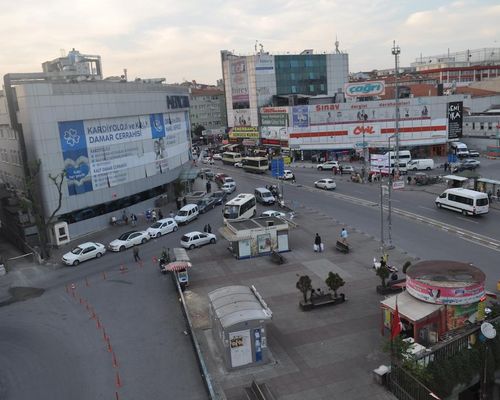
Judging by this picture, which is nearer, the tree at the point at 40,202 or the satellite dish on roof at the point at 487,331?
the satellite dish on roof at the point at 487,331

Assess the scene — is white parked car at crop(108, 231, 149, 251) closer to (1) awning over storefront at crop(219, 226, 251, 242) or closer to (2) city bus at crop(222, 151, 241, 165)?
(1) awning over storefront at crop(219, 226, 251, 242)

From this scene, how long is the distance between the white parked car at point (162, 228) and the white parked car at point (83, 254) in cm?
460

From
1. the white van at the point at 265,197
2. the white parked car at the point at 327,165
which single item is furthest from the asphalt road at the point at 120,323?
the white parked car at the point at 327,165

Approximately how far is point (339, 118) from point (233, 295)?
58.1 m

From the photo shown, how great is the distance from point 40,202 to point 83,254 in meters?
7.66

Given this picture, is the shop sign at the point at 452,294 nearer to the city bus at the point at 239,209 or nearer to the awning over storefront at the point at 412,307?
the awning over storefront at the point at 412,307

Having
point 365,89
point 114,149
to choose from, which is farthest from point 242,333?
point 365,89

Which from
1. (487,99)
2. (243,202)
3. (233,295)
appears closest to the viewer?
(233,295)

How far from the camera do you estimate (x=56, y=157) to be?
126 feet

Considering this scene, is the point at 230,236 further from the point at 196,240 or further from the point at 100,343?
the point at 100,343

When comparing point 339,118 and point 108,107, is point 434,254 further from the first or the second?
point 339,118

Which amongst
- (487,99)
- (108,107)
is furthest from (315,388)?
(487,99)

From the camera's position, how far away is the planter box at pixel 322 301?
73.7ft

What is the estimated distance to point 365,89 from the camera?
72188 millimetres
